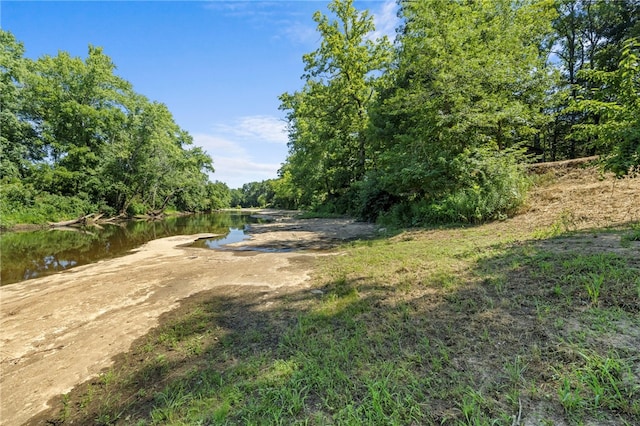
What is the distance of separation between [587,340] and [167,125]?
4074 centimetres

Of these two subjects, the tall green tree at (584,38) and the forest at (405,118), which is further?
the tall green tree at (584,38)

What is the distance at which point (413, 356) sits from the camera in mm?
2211

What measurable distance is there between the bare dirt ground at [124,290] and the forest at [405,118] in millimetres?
1343

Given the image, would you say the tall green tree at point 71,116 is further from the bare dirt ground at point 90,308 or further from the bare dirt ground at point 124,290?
the bare dirt ground at point 90,308

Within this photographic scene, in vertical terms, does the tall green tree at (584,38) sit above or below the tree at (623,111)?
above

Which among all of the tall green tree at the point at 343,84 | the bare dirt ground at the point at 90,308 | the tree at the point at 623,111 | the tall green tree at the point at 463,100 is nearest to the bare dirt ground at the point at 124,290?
the bare dirt ground at the point at 90,308

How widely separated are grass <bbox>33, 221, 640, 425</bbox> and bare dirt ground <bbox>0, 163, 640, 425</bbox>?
1.19 ft

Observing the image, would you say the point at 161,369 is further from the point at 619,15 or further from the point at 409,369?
the point at 619,15

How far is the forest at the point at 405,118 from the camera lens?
8297 millimetres

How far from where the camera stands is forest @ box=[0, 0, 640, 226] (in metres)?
8.30

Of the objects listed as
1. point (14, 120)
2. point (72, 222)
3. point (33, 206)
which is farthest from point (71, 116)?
point (72, 222)

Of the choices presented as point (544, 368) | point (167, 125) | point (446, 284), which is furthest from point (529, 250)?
point (167, 125)

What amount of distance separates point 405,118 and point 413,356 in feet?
41.8

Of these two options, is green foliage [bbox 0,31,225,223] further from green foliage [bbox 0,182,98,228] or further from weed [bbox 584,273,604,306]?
weed [bbox 584,273,604,306]
